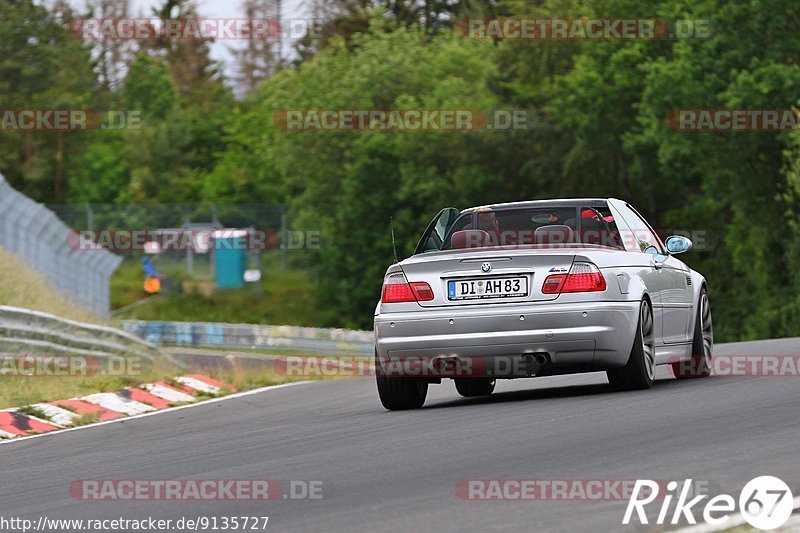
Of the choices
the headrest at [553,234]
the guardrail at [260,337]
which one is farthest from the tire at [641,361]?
the guardrail at [260,337]

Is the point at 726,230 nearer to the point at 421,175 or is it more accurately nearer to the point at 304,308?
the point at 421,175

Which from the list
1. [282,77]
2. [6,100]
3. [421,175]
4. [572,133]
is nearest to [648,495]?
[572,133]

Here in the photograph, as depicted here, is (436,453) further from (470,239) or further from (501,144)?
(501,144)

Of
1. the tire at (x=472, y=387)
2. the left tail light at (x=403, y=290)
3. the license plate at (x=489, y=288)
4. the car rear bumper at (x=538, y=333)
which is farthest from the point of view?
the tire at (x=472, y=387)

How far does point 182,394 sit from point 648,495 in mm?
8996

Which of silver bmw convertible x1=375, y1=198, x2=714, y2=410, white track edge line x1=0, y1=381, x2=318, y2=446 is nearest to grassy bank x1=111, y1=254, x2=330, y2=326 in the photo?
white track edge line x1=0, y1=381, x2=318, y2=446

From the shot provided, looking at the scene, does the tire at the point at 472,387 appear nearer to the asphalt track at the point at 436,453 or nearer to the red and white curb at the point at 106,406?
the asphalt track at the point at 436,453

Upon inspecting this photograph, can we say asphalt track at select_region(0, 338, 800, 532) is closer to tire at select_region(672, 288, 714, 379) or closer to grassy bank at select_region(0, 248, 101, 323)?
tire at select_region(672, 288, 714, 379)

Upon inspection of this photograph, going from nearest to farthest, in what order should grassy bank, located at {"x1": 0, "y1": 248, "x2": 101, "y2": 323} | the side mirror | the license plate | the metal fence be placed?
1. the license plate
2. the side mirror
3. the metal fence
4. grassy bank, located at {"x1": 0, "y1": 248, "x2": 101, "y2": 323}

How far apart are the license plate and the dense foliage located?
118ft

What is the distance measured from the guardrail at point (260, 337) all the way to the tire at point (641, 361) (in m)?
20.7

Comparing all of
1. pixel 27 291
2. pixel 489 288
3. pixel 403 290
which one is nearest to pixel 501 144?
pixel 27 291

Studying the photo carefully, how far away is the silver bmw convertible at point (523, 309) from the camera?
35.7 feet

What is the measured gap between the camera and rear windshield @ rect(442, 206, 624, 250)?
11516 millimetres
